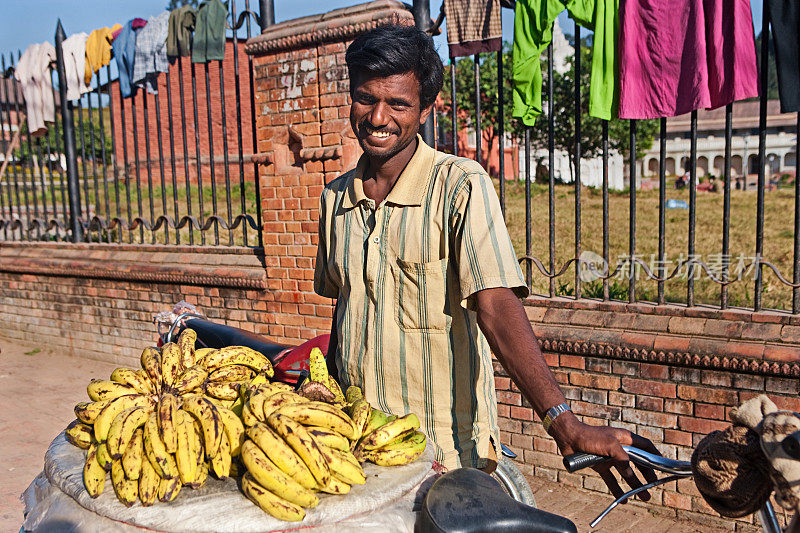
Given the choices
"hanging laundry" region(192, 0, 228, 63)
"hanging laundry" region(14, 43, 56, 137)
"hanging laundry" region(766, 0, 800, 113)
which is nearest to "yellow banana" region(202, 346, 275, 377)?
"hanging laundry" region(766, 0, 800, 113)

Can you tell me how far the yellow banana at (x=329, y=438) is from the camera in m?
1.55

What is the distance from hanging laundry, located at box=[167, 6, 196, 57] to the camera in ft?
20.7

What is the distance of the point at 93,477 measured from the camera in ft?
5.04

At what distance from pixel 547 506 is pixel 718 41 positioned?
2838 mm

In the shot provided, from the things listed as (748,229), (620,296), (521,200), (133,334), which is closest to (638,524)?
(620,296)

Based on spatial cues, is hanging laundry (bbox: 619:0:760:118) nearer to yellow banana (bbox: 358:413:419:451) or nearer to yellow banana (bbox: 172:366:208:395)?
yellow banana (bbox: 358:413:419:451)

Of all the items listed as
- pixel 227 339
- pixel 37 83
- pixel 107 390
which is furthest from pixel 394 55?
pixel 37 83

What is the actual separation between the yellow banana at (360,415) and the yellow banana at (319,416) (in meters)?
0.05

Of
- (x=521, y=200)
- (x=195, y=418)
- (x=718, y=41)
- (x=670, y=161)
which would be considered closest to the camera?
(x=195, y=418)

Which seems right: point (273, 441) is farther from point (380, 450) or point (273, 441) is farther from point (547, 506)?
point (547, 506)

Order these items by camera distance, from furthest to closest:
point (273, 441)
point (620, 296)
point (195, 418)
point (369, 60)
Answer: point (620, 296) < point (369, 60) < point (195, 418) < point (273, 441)

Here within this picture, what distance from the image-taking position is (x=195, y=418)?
165cm

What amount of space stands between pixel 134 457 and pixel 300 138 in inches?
154

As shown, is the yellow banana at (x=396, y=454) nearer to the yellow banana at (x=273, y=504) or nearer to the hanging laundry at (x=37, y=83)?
the yellow banana at (x=273, y=504)
